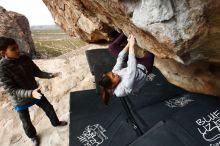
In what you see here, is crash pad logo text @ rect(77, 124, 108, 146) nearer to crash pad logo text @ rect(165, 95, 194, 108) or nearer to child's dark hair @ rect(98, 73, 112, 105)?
child's dark hair @ rect(98, 73, 112, 105)

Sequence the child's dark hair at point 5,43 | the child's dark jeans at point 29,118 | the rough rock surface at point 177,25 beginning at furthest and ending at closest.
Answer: the child's dark jeans at point 29,118
the child's dark hair at point 5,43
the rough rock surface at point 177,25

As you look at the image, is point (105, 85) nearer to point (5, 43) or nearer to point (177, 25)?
point (177, 25)

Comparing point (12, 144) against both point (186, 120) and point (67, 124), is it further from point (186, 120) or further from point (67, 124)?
point (186, 120)

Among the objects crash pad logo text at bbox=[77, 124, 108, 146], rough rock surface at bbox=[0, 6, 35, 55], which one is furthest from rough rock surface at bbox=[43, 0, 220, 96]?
rough rock surface at bbox=[0, 6, 35, 55]

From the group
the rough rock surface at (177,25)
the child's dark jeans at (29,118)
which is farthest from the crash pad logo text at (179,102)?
the child's dark jeans at (29,118)

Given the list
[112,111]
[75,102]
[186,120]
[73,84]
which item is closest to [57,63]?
[73,84]

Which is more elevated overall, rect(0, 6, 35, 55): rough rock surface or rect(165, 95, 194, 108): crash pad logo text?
rect(165, 95, 194, 108): crash pad logo text

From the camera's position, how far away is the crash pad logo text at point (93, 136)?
5195 mm

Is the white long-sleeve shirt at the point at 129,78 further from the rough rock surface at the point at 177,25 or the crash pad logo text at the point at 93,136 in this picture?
the crash pad logo text at the point at 93,136

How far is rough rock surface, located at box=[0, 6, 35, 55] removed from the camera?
1653 cm

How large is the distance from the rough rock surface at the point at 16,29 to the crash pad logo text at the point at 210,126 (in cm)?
1332

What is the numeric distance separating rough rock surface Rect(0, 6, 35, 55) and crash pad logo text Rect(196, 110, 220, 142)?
43.7 feet

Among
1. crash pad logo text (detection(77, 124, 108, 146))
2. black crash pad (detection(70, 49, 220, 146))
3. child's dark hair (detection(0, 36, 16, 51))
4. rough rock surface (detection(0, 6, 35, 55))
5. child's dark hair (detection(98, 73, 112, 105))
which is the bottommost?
rough rock surface (detection(0, 6, 35, 55))

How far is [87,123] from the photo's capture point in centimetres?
558
